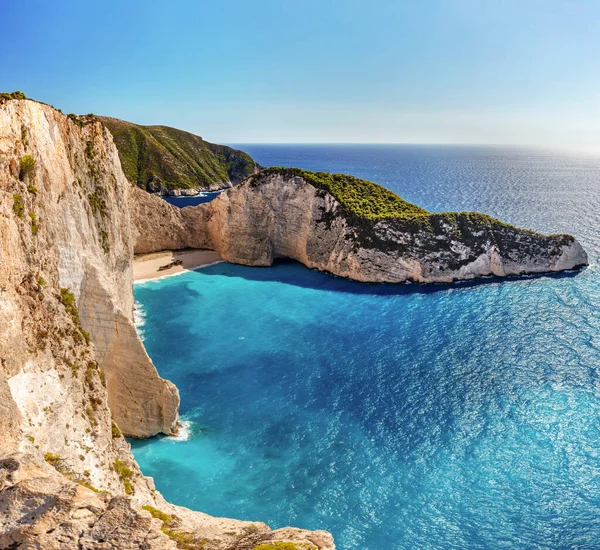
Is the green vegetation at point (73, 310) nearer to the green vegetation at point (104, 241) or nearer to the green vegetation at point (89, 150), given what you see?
the green vegetation at point (104, 241)

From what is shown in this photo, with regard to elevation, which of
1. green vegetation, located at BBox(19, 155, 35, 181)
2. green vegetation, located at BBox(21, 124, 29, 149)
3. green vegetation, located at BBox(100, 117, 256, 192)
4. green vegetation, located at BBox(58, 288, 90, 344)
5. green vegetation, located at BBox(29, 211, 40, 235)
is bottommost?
green vegetation, located at BBox(58, 288, 90, 344)

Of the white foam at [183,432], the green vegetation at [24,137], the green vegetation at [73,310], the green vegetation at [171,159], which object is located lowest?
the white foam at [183,432]

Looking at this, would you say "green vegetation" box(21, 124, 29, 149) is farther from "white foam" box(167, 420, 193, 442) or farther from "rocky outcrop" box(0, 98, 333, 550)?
"white foam" box(167, 420, 193, 442)

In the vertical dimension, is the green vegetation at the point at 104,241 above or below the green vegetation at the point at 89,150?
below

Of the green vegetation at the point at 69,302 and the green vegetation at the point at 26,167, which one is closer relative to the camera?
the green vegetation at the point at 26,167

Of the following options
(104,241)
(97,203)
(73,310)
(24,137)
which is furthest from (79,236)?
(24,137)

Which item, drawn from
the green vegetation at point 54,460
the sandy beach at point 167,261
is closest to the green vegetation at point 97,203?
the green vegetation at point 54,460

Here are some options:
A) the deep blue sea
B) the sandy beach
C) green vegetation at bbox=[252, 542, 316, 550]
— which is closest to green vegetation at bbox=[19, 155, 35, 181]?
green vegetation at bbox=[252, 542, 316, 550]

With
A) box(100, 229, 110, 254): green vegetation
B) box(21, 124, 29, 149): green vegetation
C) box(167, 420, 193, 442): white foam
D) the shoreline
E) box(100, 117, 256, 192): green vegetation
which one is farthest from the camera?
box(100, 117, 256, 192): green vegetation
